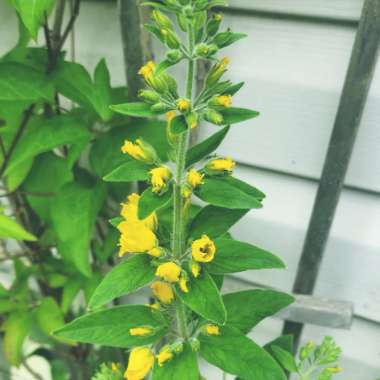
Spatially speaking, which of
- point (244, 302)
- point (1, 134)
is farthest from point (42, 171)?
point (244, 302)

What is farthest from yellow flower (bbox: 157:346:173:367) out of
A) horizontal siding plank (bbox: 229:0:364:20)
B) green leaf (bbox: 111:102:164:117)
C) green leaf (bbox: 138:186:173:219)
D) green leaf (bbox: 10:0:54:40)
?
horizontal siding plank (bbox: 229:0:364:20)

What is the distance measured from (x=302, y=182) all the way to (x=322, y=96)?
195mm

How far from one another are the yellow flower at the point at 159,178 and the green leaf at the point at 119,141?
362 mm

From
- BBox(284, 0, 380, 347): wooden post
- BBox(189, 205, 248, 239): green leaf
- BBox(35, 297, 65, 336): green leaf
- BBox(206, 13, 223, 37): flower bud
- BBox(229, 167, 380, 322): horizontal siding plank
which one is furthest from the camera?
BBox(35, 297, 65, 336): green leaf

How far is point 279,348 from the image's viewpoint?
2.88 feet

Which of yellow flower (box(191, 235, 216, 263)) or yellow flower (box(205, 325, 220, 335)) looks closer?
yellow flower (box(191, 235, 216, 263))

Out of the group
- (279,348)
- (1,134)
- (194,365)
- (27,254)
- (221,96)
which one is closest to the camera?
(221,96)

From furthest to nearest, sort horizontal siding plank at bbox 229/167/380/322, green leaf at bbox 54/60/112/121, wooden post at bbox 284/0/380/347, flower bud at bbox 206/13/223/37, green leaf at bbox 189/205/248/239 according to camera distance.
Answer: horizontal siding plank at bbox 229/167/380/322, green leaf at bbox 54/60/112/121, wooden post at bbox 284/0/380/347, green leaf at bbox 189/205/248/239, flower bud at bbox 206/13/223/37

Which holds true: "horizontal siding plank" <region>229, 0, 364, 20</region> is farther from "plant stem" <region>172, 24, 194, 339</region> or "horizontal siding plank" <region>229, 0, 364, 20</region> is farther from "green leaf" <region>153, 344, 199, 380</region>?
"green leaf" <region>153, 344, 199, 380</region>

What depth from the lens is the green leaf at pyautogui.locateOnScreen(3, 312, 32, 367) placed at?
46.9 inches

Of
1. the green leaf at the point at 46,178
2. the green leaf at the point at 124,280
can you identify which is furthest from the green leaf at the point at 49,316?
the green leaf at the point at 124,280

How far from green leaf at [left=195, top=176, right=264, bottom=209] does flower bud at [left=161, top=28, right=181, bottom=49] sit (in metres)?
0.16

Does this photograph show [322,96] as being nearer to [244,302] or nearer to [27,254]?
[244,302]

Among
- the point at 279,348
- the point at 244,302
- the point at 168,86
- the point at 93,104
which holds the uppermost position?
the point at 168,86
